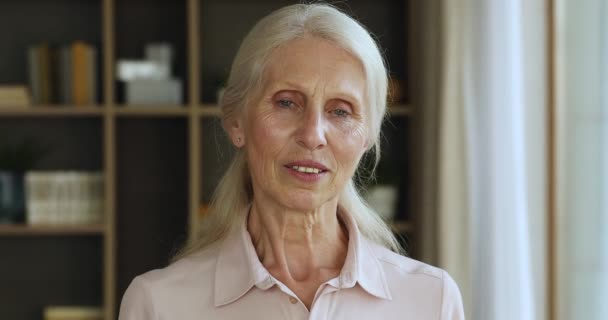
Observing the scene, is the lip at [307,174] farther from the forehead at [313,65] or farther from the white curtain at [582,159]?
the white curtain at [582,159]

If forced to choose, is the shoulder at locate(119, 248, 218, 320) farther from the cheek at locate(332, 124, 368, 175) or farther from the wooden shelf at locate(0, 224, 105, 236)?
the wooden shelf at locate(0, 224, 105, 236)

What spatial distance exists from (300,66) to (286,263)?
0.36 metres

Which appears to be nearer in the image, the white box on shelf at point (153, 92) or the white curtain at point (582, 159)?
the white curtain at point (582, 159)

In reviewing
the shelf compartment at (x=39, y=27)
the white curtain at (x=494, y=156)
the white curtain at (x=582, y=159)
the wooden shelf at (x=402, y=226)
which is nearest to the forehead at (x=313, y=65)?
the white curtain at (x=582, y=159)

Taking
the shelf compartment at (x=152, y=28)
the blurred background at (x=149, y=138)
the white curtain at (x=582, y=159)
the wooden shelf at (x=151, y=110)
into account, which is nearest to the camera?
the white curtain at (x=582, y=159)

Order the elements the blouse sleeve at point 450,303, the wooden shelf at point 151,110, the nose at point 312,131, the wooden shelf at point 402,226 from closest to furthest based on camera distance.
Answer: the nose at point 312,131
the blouse sleeve at point 450,303
the wooden shelf at point 151,110
the wooden shelf at point 402,226

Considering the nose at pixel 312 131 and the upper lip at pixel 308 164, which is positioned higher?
the nose at pixel 312 131

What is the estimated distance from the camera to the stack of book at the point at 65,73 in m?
4.18

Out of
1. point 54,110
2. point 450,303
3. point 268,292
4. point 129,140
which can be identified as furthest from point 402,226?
point 268,292

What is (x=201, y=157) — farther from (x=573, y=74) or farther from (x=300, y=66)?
(x=300, y=66)

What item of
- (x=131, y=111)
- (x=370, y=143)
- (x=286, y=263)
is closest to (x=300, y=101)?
(x=370, y=143)

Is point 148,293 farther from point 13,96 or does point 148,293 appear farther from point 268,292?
point 13,96

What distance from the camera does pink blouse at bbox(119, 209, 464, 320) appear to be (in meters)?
1.50

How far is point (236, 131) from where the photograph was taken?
1.59m
